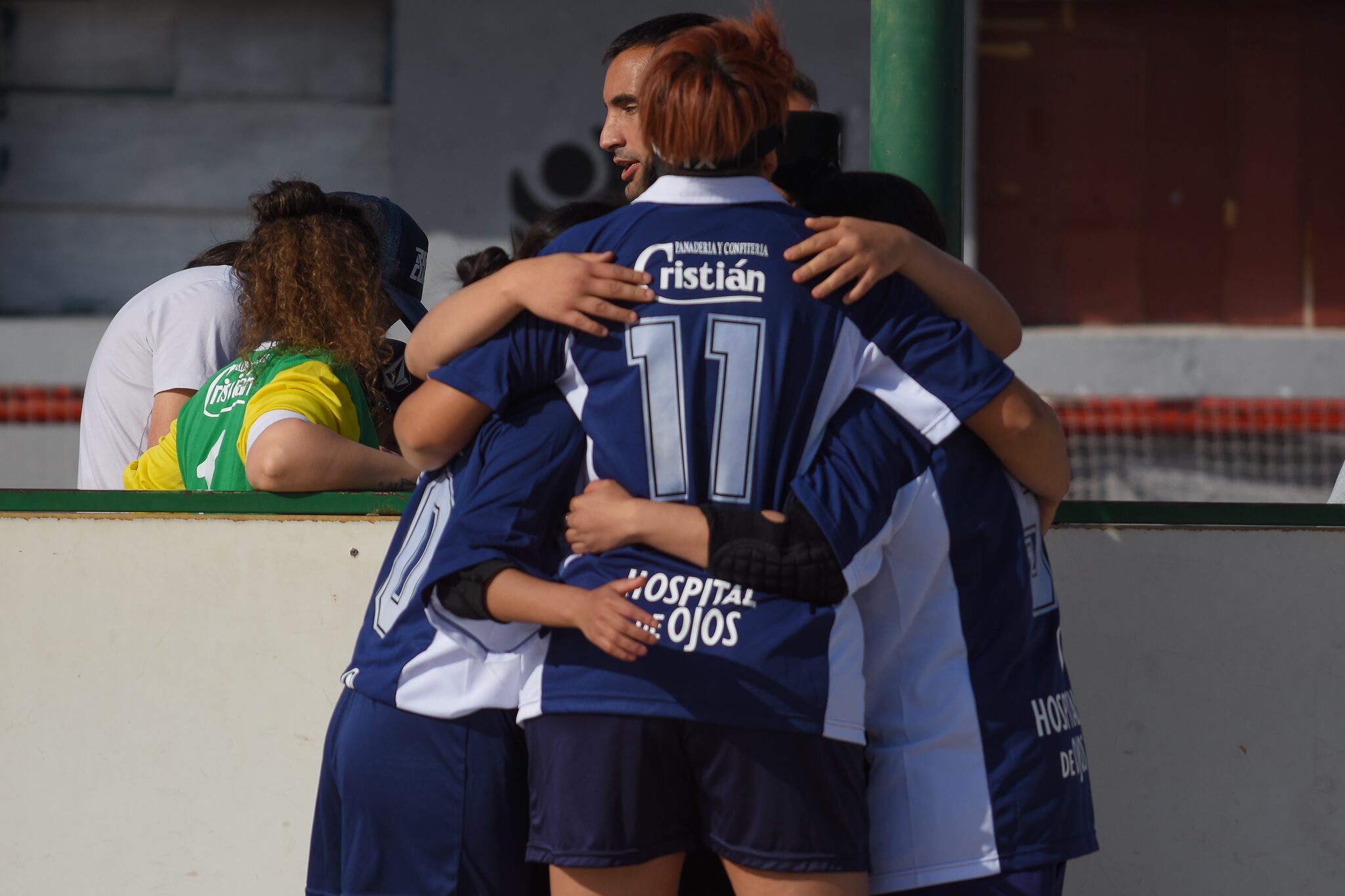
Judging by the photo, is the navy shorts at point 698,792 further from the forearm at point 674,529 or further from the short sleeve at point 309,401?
the short sleeve at point 309,401

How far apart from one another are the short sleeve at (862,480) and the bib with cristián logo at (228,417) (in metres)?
1.08

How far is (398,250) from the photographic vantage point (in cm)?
294

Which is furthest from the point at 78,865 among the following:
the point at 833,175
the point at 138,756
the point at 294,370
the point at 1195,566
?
the point at 1195,566

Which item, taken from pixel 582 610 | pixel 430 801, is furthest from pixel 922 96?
pixel 430 801

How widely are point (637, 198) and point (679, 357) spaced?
0.23 m

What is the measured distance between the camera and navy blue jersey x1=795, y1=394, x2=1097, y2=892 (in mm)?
1848

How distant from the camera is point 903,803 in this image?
186cm

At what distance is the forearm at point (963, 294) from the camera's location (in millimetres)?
1805

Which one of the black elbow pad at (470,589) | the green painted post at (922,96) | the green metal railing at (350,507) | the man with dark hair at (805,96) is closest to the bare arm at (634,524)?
the black elbow pad at (470,589)

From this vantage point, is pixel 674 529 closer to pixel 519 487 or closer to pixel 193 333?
pixel 519 487

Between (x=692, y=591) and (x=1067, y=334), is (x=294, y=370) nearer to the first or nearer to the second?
(x=692, y=591)

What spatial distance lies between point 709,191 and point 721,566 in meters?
0.44

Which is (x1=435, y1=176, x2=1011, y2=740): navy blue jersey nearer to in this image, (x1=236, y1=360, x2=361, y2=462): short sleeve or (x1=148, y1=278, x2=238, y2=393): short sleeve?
(x1=236, y1=360, x2=361, y2=462): short sleeve

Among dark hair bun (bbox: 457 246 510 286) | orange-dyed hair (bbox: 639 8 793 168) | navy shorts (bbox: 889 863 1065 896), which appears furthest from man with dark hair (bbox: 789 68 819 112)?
navy shorts (bbox: 889 863 1065 896)
